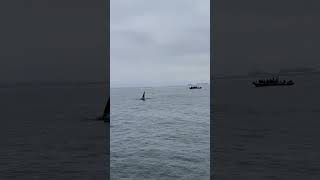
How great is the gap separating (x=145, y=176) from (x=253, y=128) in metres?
28.1

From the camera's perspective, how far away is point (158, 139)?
46719 millimetres

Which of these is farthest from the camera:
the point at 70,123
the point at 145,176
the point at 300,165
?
the point at 70,123

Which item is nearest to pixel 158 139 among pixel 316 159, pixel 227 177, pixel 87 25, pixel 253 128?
pixel 253 128

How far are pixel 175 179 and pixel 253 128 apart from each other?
28.0 m

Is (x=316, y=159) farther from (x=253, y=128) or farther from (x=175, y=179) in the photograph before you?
(x=253, y=128)

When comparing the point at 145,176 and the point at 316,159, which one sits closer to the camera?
the point at 145,176

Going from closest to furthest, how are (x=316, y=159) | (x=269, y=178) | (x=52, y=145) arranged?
(x=269, y=178) → (x=316, y=159) → (x=52, y=145)

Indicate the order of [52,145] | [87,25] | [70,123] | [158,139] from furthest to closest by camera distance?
[87,25] < [70,123] < [158,139] < [52,145]

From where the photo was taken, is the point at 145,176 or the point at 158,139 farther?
the point at 158,139

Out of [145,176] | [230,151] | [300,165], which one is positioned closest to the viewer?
[145,176]

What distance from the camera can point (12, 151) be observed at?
113 feet

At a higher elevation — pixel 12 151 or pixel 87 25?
pixel 87 25

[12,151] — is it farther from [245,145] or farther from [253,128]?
[253,128]

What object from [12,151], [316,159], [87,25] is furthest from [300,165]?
[87,25]
